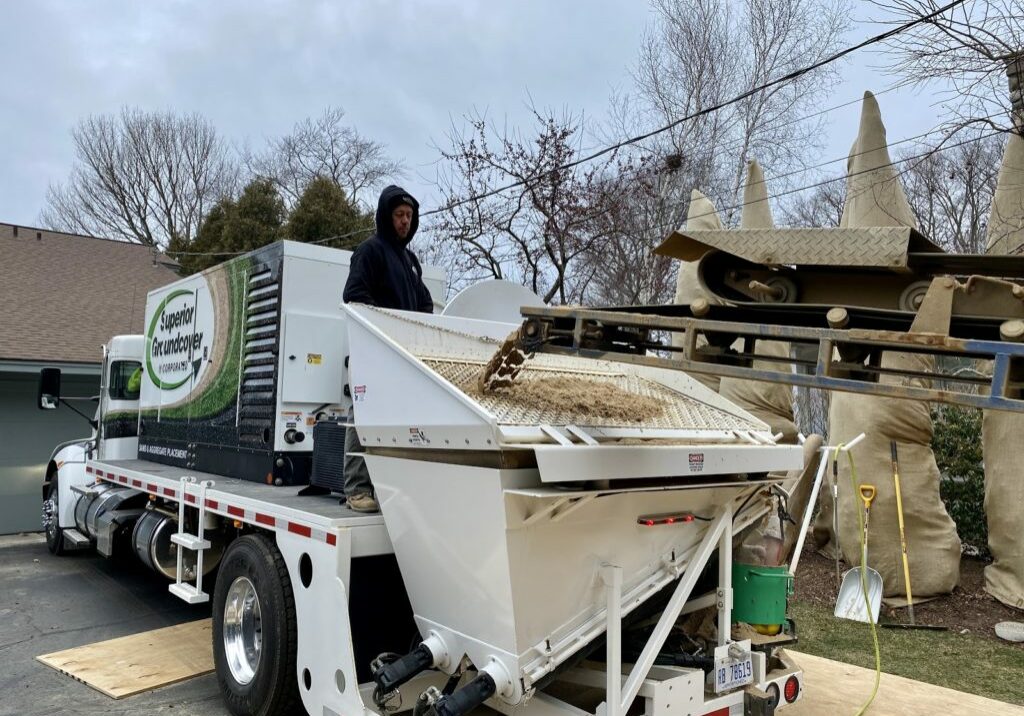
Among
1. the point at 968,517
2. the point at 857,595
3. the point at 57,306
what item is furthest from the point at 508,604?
the point at 57,306

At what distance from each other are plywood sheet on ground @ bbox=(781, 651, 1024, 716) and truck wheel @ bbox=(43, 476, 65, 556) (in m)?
8.48

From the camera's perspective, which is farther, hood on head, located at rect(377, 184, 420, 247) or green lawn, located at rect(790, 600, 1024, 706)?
green lawn, located at rect(790, 600, 1024, 706)

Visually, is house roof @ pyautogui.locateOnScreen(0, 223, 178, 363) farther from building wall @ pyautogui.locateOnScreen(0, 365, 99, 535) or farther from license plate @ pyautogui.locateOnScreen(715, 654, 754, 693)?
license plate @ pyautogui.locateOnScreen(715, 654, 754, 693)

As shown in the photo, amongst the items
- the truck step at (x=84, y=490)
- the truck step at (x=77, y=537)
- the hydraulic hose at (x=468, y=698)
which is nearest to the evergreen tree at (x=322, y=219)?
the truck step at (x=77, y=537)

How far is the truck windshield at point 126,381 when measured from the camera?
8141 mm

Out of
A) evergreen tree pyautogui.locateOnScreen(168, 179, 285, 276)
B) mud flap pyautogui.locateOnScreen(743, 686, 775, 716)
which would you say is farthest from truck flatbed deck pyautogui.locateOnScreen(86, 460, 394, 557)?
evergreen tree pyautogui.locateOnScreen(168, 179, 285, 276)

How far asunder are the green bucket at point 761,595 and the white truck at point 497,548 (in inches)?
2.4

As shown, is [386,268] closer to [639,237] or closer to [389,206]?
[389,206]

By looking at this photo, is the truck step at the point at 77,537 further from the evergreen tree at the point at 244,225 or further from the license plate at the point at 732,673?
the evergreen tree at the point at 244,225

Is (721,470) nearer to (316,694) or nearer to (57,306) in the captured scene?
(316,694)

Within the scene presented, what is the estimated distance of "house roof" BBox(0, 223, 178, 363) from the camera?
42.4 feet

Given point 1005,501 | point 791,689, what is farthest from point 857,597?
point 791,689

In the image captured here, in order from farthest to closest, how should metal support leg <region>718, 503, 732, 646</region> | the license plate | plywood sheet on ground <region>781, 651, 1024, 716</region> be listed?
1. plywood sheet on ground <region>781, 651, 1024, 716</region>
2. metal support leg <region>718, 503, 732, 646</region>
3. the license plate

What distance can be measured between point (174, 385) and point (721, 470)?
5435 mm
